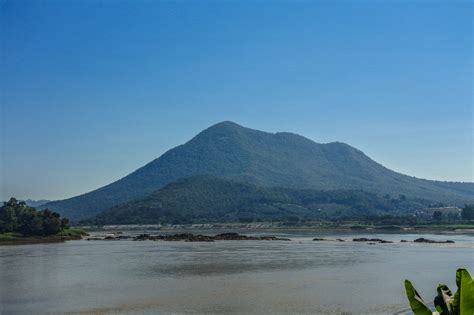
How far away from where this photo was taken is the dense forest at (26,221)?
102 meters

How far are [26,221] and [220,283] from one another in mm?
78483

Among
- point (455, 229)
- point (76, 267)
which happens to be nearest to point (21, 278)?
point (76, 267)

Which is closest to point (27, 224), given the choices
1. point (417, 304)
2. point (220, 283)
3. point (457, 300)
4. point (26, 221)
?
point (26, 221)

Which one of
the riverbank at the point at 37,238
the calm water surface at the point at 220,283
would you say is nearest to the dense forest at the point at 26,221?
A: the riverbank at the point at 37,238

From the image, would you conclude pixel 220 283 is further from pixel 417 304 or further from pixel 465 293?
pixel 465 293

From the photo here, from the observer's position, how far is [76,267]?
4872cm

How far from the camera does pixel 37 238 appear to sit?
102188mm

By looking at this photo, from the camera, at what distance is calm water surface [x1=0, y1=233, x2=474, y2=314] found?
26.9 metres

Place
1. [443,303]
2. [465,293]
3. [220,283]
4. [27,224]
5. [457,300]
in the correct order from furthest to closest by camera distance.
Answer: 1. [27,224]
2. [220,283]
3. [443,303]
4. [457,300]
5. [465,293]

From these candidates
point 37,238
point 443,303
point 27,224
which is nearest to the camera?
point 443,303

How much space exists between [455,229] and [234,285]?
109 metres

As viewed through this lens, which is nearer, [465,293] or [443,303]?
[465,293]

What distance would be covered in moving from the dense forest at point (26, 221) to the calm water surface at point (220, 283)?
48187mm

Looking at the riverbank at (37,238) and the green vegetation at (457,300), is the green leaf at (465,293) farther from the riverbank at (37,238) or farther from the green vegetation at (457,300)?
the riverbank at (37,238)
